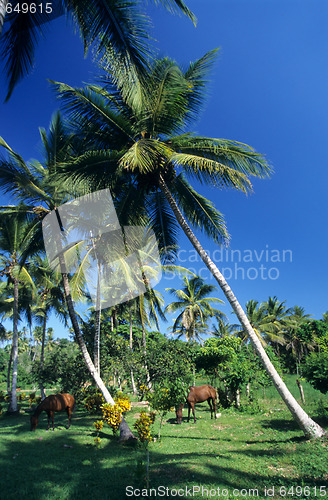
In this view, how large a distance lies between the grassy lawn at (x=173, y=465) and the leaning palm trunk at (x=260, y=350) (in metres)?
0.39

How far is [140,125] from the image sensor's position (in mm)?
8648

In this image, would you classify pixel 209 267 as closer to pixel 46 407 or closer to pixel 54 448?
pixel 54 448

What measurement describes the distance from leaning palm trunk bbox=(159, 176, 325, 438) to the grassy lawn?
0.39m

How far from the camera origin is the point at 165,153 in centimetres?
798

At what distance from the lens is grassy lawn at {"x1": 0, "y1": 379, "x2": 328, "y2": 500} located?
506 centimetres

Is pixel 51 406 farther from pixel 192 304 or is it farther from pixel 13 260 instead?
pixel 192 304

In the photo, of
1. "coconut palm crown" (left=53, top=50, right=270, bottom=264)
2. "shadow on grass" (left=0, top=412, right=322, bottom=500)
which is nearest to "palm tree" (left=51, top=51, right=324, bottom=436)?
"coconut palm crown" (left=53, top=50, right=270, bottom=264)

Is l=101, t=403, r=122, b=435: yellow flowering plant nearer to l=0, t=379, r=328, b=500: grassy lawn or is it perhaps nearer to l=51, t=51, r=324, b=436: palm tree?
l=0, t=379, r=328, b=500: grassy lawn

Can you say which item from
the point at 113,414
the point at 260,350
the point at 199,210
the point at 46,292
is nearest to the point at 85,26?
the point at 199,210

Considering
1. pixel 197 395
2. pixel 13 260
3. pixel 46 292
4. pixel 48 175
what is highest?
pixel 48 175

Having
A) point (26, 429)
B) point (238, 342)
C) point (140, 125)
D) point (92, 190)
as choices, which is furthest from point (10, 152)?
point (238, 342)


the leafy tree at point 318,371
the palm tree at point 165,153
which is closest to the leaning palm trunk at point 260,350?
the palm tree at point 165,153

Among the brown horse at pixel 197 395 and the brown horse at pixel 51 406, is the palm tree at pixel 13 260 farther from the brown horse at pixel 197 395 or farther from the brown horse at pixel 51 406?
the brown horse at pixel 197 395

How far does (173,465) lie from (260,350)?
11.3 feet
